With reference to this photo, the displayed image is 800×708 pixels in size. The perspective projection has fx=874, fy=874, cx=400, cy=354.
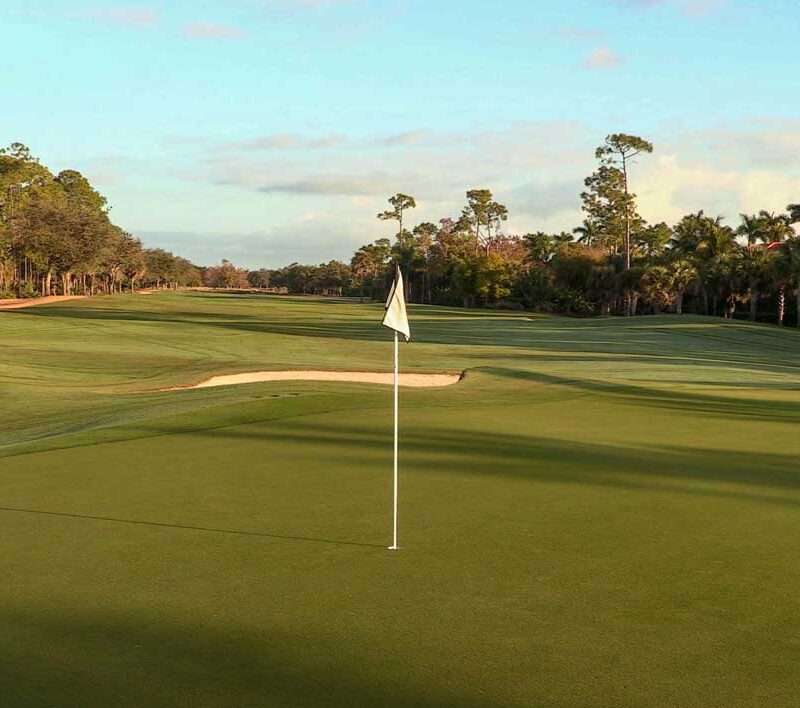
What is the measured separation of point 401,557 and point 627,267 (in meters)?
90.3

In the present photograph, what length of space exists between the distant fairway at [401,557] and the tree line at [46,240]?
259 ft

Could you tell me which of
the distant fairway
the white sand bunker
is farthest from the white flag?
the white sand bunker

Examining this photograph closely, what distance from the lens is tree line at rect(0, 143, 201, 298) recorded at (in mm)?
89312

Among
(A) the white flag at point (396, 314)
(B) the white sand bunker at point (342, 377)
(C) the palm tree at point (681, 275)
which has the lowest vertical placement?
(B) the white sand bunker at point (342, 377)

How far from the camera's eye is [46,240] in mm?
88312

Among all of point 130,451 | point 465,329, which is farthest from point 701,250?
point 130,451

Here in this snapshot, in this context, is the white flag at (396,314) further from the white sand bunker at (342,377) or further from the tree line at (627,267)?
the tree line at (627,267)

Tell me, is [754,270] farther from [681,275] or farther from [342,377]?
[342,377]

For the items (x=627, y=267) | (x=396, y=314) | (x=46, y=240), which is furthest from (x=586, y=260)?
(x=396, y=314)

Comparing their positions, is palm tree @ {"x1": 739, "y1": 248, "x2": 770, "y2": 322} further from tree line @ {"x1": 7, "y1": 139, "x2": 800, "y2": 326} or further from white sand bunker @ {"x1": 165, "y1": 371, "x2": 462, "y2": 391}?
white sand bunker @ {"x1": 165, "y1": 371, "x2": 462, "y2": 391}

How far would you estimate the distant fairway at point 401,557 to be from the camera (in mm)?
4695

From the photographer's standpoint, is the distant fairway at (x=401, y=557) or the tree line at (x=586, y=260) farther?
the tree line at (x=586, y=260)

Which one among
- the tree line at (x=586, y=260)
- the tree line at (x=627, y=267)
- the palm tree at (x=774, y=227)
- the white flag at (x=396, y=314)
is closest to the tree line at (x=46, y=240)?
the tree line at (x=586, y=260)

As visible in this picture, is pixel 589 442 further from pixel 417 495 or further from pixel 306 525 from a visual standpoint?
pixel 306 525
